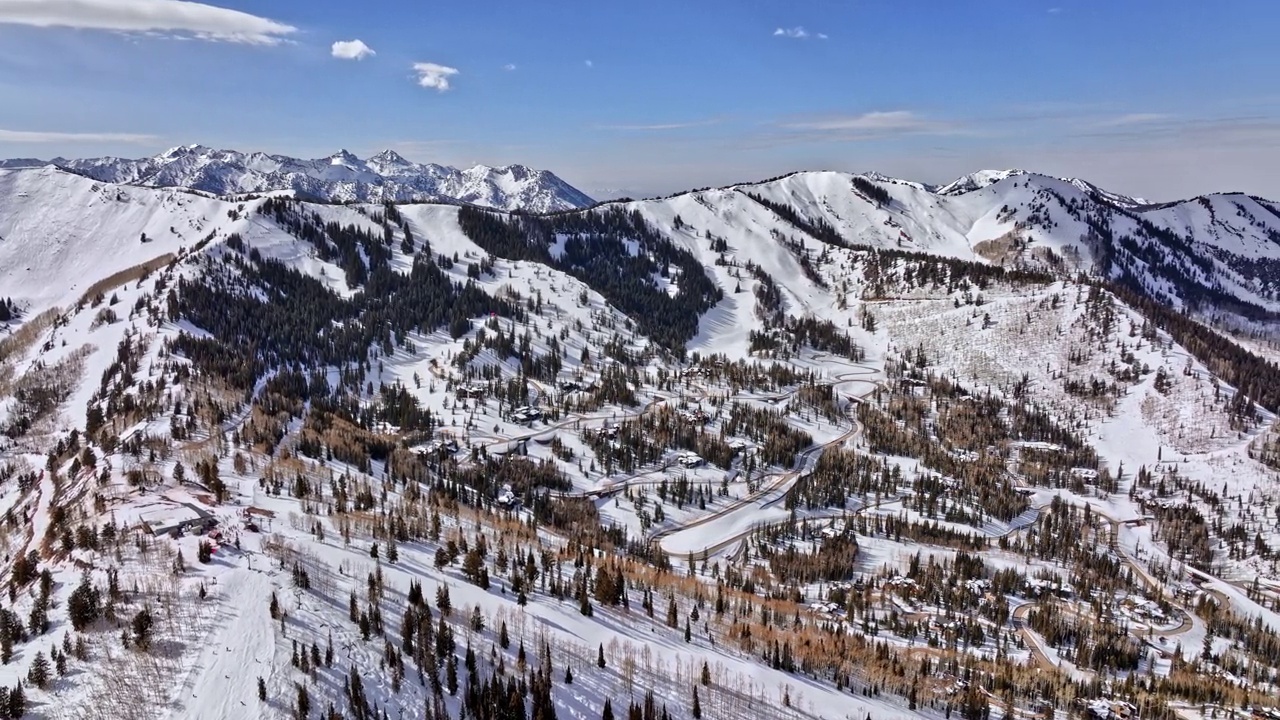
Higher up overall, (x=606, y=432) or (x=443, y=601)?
(x=443, y=601)

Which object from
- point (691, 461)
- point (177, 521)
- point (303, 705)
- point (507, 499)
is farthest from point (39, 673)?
point (691, 461)

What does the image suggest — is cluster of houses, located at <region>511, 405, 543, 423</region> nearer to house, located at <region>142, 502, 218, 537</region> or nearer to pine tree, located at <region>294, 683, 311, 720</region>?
house, located at <region>142, 502, 218, 537</region>

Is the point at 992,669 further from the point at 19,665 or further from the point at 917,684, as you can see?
the point at 19,665

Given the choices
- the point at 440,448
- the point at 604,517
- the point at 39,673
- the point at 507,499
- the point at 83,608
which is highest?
the point at 83,608

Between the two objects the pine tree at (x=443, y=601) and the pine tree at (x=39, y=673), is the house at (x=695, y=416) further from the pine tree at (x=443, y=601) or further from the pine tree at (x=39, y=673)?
the pine tree at (x=39, y=673)

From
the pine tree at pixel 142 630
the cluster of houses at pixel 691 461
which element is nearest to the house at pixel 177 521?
the pine tree at pixel 142 630

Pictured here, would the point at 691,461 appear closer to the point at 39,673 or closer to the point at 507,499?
the point at 507,499

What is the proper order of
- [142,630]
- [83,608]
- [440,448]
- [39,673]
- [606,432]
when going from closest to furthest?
[39,673] → [142,630] → [83,608] → [440,448] → [606,432]

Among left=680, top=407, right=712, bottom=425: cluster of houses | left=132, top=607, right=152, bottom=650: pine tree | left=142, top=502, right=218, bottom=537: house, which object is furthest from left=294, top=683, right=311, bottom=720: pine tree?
left=680, top=407, right=712, bottom=425: cluster of houses

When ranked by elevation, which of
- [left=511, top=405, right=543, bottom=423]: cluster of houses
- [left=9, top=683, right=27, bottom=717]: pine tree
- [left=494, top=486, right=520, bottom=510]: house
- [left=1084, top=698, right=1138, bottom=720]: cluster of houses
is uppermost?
[left=9, top=683, right=27, bottom=717]: pine tree
